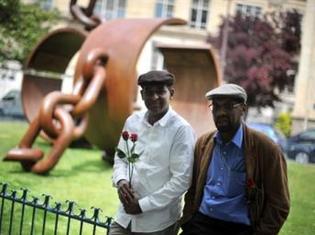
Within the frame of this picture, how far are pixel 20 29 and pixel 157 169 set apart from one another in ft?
30.1

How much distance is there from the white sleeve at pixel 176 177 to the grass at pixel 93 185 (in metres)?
1.97

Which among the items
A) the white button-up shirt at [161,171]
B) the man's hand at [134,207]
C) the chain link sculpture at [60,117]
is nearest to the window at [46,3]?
the chain link sculpture at [60,117]

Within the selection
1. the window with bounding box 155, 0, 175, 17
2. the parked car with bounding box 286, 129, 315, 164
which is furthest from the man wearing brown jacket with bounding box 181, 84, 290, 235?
the window with bounding box 155, 0, 175, 17

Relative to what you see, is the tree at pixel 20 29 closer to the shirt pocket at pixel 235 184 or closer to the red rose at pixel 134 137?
the red rose at pixel 134 137

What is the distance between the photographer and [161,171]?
2.43 m

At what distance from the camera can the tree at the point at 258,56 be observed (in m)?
15.0

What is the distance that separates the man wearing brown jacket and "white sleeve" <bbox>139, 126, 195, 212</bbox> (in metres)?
0.09

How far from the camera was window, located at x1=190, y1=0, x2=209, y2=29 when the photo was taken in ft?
53.1

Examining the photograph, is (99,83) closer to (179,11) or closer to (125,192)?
(125,192)

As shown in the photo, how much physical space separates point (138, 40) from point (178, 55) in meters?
1.51

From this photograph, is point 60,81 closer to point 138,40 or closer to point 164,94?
point 138,40

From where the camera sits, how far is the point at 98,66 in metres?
7.25

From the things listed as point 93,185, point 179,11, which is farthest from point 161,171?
point 179,11

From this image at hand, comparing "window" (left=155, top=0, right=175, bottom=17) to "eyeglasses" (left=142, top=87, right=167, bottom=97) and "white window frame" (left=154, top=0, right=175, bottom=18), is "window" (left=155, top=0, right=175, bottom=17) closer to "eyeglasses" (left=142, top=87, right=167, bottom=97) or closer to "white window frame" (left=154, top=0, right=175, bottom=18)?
"white window frame" (left=154, top=0, right=175, bottom=18)
